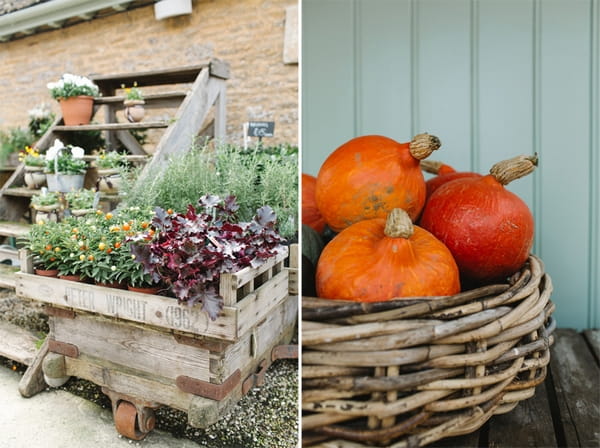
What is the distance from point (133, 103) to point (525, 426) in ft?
3.71

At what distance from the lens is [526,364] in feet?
2.56

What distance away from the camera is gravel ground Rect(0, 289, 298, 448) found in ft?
3.29

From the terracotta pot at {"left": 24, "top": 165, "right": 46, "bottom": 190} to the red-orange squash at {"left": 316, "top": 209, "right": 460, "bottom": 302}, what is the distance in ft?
2.45

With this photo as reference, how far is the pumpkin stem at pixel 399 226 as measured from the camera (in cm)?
69

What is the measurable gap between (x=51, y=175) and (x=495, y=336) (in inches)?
39.6

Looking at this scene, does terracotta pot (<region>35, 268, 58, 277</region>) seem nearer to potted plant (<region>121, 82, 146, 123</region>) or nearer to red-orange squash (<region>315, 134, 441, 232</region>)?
potted plant (<region>121, 82, 146, 123</region>)

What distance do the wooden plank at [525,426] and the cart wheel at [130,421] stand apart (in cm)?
69

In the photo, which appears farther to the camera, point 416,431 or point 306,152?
point 306,152

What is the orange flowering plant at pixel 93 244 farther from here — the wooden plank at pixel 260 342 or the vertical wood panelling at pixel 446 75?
the vertical wood panelling at pixel 446 75

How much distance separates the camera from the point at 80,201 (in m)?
1.14

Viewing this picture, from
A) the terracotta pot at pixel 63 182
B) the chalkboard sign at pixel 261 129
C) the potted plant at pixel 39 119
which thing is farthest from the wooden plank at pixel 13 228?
the chalkboard sign at pixel 261 129

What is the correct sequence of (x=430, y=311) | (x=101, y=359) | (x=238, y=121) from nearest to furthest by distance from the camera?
1. (x=430, y=311)
2. (x=101, y=359)
3. (x=238, y=121)

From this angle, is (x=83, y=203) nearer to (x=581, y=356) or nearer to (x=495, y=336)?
(x=495, y=336)

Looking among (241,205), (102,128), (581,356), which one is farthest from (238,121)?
(581,356)
